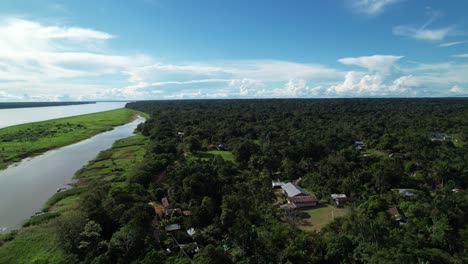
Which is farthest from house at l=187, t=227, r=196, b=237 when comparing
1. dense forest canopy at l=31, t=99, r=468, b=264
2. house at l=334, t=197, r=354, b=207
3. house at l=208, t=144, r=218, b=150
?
house at l=208, t=144, r=218, b=150

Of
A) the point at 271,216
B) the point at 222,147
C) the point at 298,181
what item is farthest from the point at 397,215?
the point at 222,147

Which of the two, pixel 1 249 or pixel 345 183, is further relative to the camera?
pixel 345 183

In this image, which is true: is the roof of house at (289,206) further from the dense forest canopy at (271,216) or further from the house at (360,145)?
the house at (360,145)

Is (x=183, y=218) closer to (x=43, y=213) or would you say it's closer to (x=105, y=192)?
(x=105, y=192)

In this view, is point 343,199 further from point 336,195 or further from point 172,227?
point 172,227

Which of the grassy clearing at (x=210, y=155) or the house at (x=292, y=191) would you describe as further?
the grassy clearing at (x=210, y=155)

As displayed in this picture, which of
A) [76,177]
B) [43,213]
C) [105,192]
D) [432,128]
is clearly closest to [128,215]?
[105,192]

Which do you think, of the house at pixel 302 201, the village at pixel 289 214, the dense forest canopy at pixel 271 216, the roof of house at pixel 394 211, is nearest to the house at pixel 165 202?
the village at pixel 289 214
